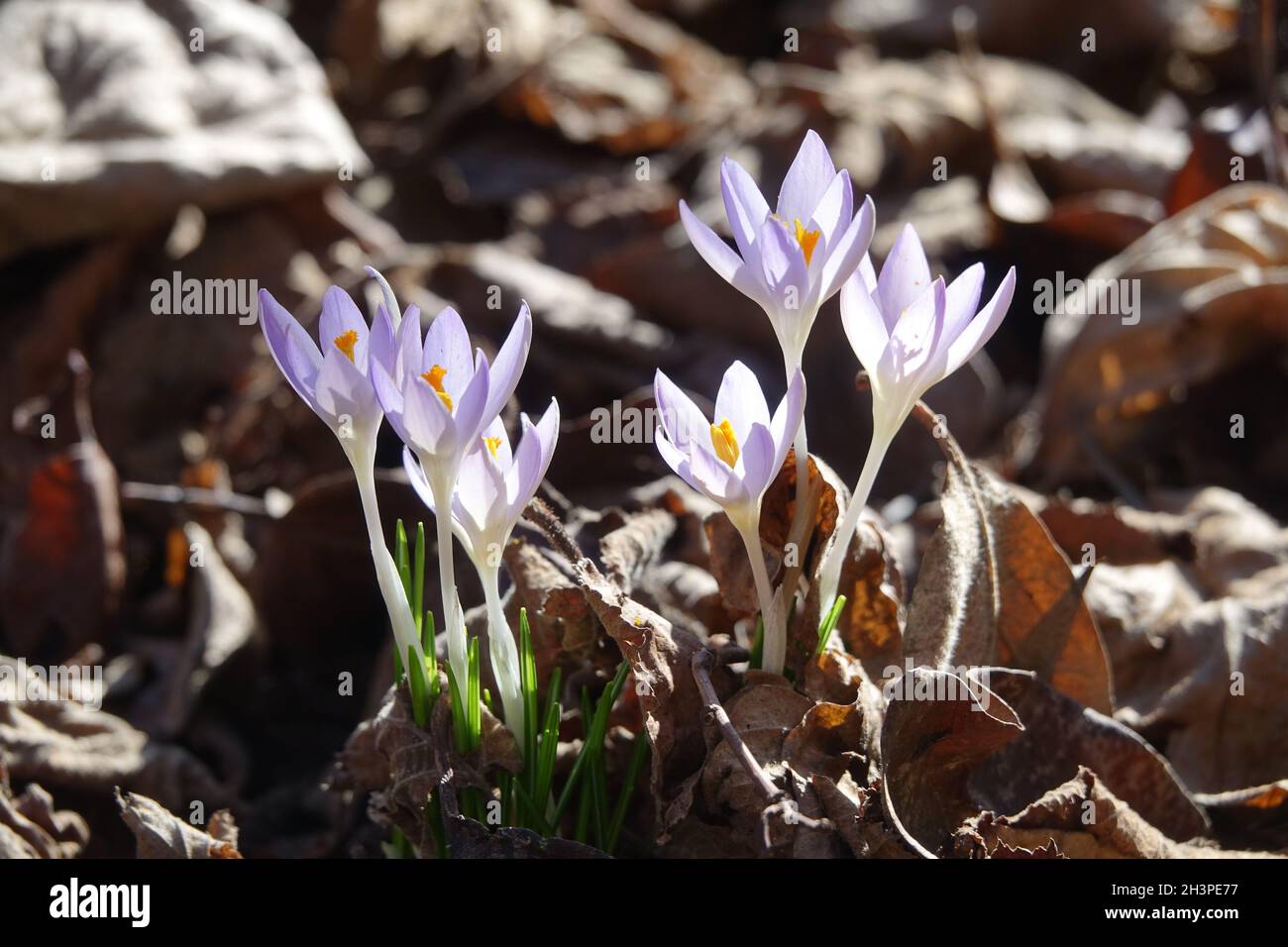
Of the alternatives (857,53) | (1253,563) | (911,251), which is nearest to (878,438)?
(911,251)

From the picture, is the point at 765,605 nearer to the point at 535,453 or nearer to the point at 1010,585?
the point at 535,453

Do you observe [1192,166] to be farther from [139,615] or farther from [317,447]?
[139,615]

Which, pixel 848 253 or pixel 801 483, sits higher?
pixel 848 253

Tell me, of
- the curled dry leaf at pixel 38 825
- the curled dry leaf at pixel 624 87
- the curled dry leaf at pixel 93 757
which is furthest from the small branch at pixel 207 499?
the curled dry leaf at pixel 624 87

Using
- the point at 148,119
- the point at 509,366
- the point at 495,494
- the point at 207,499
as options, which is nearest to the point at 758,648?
the point at 495,494

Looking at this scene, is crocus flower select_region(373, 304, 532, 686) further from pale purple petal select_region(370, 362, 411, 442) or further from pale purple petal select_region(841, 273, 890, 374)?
pale purple petal select_region(841, 273, 890, 374)

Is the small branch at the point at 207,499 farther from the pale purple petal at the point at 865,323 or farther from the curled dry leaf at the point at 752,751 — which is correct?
the pale purple petal at the point at 865,323
